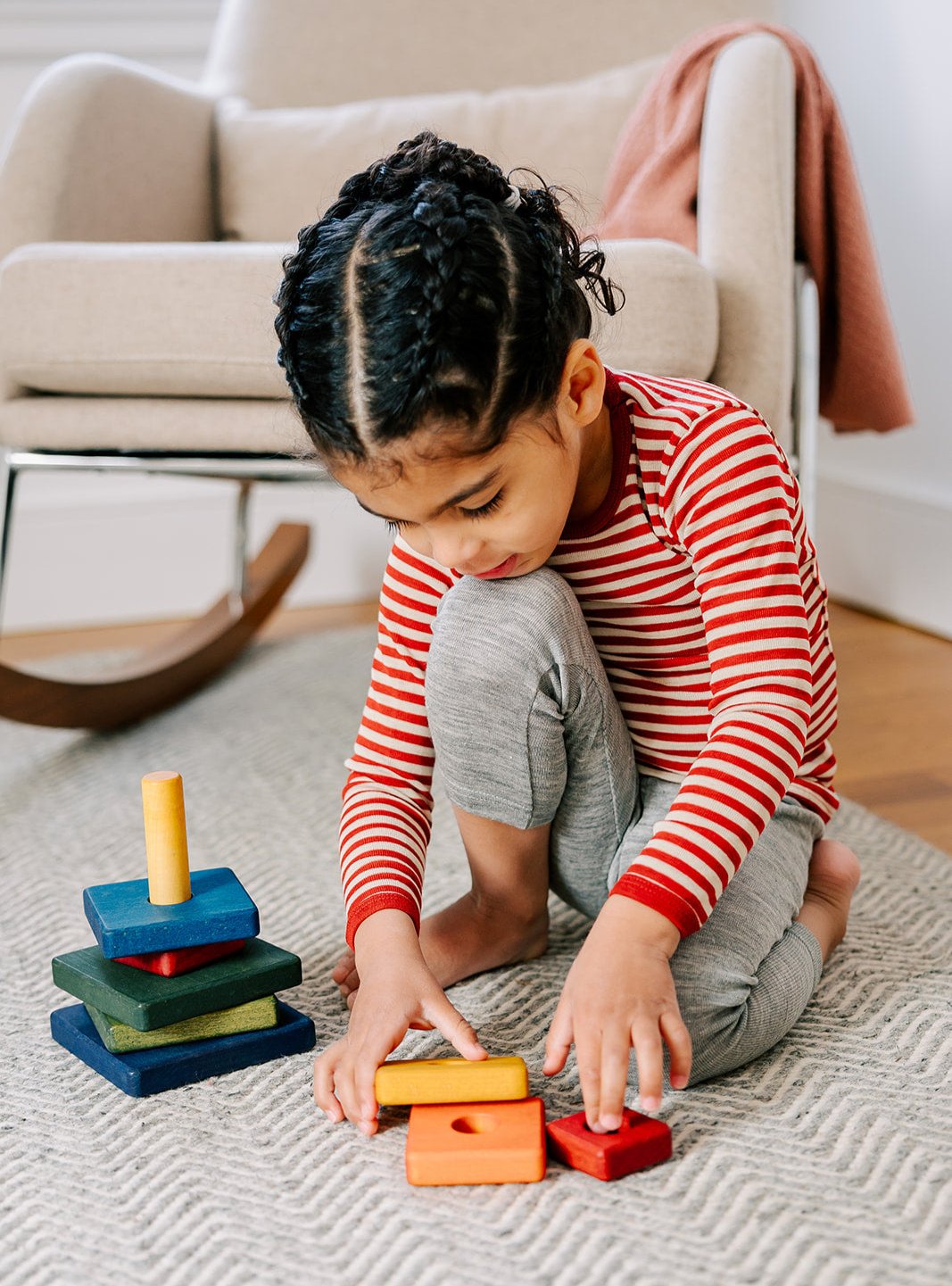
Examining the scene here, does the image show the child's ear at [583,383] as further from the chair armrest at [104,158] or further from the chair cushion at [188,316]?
the chair armrest at [104,158]

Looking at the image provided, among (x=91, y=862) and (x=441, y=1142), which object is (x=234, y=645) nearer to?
(x=91, y=862)

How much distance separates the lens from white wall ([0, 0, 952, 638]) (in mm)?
1643

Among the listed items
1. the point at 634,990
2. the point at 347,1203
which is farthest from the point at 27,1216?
the point at 634,990

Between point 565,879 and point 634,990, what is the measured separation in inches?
9.2

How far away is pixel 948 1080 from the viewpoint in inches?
26.4

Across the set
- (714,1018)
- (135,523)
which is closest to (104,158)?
(135,523)

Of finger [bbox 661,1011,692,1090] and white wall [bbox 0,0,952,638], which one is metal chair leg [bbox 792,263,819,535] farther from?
finger [bbox 661,1011,692,1090]

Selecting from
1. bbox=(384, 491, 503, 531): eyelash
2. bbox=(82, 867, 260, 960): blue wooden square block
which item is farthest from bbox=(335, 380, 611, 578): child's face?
bbox=(82, 867, 260, 960): blue wooden square block

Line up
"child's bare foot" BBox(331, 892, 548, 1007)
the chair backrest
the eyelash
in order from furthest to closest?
the chair backrest, "child's bare foot" BBox(331, 892, 548, 1007), the eyelash

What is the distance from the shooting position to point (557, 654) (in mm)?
729

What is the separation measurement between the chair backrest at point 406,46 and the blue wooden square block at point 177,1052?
122 cm

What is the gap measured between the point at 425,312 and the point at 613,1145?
14.5 inches

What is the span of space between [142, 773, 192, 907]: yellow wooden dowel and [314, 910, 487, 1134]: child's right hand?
11 centimetres

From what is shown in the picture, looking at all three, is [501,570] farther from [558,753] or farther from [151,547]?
[151,547]
